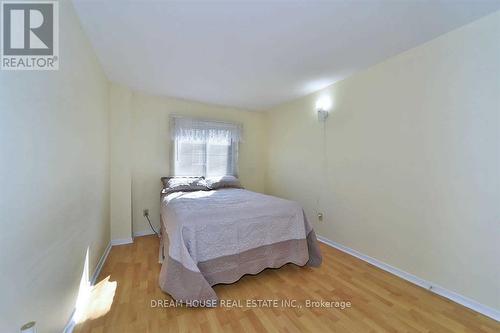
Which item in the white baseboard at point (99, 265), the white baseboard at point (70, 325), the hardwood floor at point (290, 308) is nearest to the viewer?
the white baseboard at point (70, 325)

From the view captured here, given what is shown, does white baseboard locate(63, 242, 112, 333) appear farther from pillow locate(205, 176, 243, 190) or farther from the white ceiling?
the white ceiling

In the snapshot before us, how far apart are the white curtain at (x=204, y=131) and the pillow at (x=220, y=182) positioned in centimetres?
76

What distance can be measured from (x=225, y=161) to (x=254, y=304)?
2.75 m

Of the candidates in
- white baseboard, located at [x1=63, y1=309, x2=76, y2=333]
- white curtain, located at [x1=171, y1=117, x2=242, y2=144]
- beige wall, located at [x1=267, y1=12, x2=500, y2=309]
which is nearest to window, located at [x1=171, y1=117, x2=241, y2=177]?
white curtain, located at [x1=171, y1=117, x2=242, y2=144]

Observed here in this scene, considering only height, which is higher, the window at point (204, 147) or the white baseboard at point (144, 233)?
the window at point (204, 147)

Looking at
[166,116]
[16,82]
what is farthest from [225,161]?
[16,82]

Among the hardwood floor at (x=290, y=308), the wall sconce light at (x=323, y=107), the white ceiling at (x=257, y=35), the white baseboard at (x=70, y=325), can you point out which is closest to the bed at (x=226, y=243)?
the hardwood floor at (x=290, y=308)

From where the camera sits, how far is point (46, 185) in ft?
3.48

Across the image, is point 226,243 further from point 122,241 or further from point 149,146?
point 149,146

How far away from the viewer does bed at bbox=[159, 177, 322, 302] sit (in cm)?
163

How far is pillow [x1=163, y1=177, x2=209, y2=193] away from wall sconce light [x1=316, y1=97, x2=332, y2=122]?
2.22 metres

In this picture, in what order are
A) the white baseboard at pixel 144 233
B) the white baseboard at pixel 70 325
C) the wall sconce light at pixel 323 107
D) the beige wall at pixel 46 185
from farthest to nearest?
the white baseboard at pixel 144 233 → the wall sconce light at pixel 323 107 → the white baseboard at pixel 70 325 → the beige wall at pixel 46 185

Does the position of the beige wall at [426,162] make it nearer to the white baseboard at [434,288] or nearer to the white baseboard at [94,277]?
the white baseboard at [434,288]

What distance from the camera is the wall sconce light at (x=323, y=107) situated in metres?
2.94
